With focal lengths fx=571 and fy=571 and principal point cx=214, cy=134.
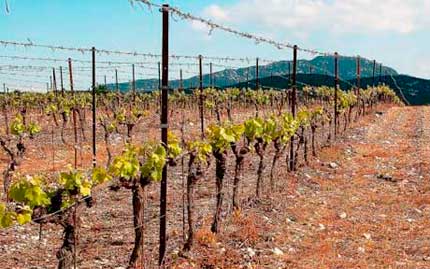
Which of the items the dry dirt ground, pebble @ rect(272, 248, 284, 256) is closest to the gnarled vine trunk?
the dry dirt ground

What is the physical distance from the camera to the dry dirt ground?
8305mm

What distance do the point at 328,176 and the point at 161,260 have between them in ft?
27.9

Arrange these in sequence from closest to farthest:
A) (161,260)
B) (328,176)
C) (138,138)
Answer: (161,260), (328,176), (138,138)

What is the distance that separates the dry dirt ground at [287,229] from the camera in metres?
8.30

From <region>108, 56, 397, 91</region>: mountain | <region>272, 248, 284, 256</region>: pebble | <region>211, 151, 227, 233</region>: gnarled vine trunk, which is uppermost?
<region>108, 56, 397, 91</region>: mountain

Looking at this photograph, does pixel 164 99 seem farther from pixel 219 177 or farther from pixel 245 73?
pixel 245 73

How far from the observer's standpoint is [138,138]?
23.2m

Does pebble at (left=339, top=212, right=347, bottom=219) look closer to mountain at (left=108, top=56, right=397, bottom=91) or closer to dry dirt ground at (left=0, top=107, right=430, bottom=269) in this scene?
dry dirt ground at (left=0, top=107, right=430, bottom=269)

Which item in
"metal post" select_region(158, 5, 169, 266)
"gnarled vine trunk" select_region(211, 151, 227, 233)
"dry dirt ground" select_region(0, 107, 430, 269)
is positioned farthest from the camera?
"gnarled vine trunk" select_region(211, 151, 227, 233)

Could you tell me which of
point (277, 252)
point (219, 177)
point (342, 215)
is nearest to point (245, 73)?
point (342, 215)

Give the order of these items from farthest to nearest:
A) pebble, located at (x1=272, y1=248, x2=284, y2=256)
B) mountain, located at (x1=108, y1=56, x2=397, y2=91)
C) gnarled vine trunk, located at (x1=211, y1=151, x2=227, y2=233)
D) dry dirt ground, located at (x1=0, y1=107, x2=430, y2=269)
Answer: mountain, located at (x1=108, y1=56, x2=397, y2=91) → gnarled vine trunk, located at (x1=211, y1=151, x2=227, y2=233) → pebble, located at (x1=272, y1=248, x2=284, y2=256) → dry dirt ground, located at (x1=0, y1=107, x2=430, y2=269)

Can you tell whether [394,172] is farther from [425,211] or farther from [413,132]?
[413,132]

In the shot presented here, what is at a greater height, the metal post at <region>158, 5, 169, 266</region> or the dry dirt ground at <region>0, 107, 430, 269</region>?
the metal post at <region>158, 5, 169, 266</region>

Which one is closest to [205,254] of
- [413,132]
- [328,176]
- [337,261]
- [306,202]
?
[337,261]
